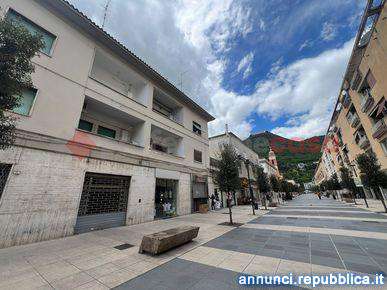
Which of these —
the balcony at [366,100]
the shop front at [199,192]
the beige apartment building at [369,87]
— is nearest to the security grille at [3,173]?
the shop front at [199,192]

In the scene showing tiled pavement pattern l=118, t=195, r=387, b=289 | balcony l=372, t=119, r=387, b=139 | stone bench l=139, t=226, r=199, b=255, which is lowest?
tiled pavement pattern l=118, t=195, r=387, b=289

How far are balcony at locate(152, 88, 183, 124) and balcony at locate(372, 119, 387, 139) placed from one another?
21.5 meters

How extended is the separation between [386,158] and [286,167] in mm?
110079

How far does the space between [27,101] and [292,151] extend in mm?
125545

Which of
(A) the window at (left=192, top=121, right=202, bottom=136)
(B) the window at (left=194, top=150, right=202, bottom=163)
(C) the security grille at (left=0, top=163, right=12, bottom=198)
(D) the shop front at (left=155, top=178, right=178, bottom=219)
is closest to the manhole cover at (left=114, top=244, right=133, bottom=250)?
(C) the security grille at (left=0, top=163, right=12, bottom=198)

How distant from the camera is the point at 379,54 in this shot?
53.5ft

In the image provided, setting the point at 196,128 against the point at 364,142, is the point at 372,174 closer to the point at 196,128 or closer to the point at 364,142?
the point at 364,142

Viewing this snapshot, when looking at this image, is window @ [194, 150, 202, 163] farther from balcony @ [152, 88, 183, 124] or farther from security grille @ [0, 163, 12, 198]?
security grille @ [0, 163, 12, 198]

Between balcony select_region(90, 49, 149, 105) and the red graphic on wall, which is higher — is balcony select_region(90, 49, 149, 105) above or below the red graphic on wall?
above

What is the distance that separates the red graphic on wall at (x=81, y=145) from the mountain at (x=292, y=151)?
75.4 metres

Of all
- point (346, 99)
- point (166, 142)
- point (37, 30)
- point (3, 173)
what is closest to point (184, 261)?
point (3, 173)

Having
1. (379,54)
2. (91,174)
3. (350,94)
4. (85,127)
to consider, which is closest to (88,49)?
(85,127)

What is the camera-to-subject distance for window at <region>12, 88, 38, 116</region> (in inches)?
309

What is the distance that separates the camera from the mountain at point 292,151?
98.7m
